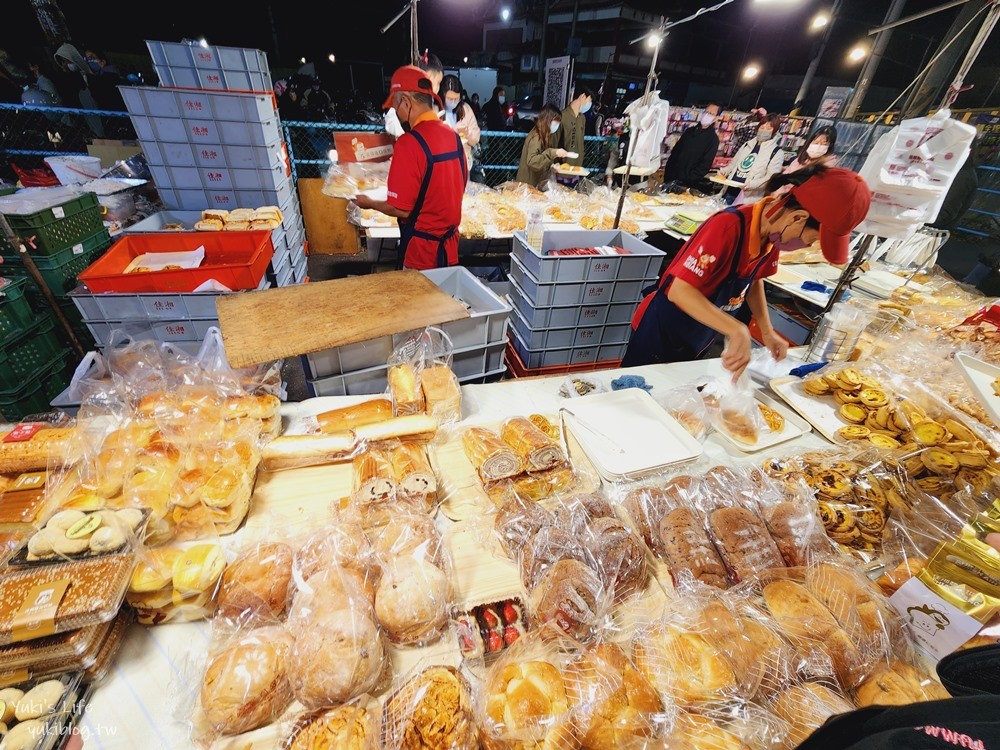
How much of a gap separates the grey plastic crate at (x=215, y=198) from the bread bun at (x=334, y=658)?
5.93m

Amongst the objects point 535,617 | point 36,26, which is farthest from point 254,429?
point 36,26

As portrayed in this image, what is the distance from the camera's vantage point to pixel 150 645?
48.0 inches

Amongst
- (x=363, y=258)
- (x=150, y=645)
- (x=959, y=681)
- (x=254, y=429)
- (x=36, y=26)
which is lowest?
(x=363, y=258)

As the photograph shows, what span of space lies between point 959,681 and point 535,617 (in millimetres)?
956

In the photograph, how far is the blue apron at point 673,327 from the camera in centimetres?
285

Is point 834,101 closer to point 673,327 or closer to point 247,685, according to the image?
point 673,327

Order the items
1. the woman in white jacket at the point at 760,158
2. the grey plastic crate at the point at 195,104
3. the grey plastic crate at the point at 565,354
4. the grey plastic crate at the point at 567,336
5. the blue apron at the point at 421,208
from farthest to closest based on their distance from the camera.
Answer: the woman in white jacket at the point at 760,158 → the grey plastic crate at the point at 195,104 → the grey plastic crate at the point at 565,354 → the grey plastic crate at the point at 567,336 → the blue apron at the point at 421,208

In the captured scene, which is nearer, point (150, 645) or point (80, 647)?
point (80, 647)

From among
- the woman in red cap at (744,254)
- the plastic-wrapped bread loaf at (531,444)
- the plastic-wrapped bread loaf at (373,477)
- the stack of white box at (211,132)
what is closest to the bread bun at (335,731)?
the plastic-wrapped bread loaf at (373,477)

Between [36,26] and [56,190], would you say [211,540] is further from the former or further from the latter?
[36,26]

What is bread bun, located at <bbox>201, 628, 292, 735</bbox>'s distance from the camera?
3.26 ft

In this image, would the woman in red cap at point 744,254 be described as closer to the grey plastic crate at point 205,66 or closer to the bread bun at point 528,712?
the bread bun at point 528,712

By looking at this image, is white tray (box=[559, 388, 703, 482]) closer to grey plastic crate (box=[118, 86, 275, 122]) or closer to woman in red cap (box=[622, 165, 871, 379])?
woman in red cap (box=[622, 165, 871, 379])

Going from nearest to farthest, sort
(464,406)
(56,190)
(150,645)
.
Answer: (150,645), (464,406), (56,190)
